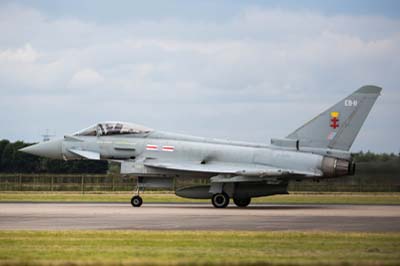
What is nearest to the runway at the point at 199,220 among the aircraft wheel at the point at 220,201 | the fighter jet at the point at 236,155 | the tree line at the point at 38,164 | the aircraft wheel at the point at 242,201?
the fighter jet at the point at 236,155

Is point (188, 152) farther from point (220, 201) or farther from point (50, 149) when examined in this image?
point (50, 149)

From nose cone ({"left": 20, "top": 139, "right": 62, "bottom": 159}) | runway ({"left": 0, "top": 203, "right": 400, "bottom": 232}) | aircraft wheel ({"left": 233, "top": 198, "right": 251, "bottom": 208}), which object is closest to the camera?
runway ({"left": 0, "top": 203, "right": 400, "bottom": 232})

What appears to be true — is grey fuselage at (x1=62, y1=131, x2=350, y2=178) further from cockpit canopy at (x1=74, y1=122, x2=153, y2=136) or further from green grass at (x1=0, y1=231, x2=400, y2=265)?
green grass at (x1=0, y1=231, x2=400, y2=265)

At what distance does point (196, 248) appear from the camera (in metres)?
17.4

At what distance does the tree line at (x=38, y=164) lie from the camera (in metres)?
73.5

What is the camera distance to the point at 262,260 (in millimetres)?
15188

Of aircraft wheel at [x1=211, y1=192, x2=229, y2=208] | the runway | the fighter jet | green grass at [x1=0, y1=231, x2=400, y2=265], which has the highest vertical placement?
the fighter jet

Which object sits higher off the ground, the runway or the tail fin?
the tail fin

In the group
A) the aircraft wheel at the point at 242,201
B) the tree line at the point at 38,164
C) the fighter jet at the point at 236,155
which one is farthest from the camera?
the tree line at the point at 38,164

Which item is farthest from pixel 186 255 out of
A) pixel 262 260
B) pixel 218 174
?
pixel 218 174

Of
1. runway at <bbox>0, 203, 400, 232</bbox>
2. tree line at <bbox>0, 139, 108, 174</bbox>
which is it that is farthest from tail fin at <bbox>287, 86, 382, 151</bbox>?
tree line at <bbox>0, 139, 108, 174</bbox>

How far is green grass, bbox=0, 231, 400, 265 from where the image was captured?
49.5 ft

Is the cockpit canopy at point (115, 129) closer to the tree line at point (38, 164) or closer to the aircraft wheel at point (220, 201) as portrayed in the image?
the aircraft wheel at point (220, 201)

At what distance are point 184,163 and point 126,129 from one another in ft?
9.73
